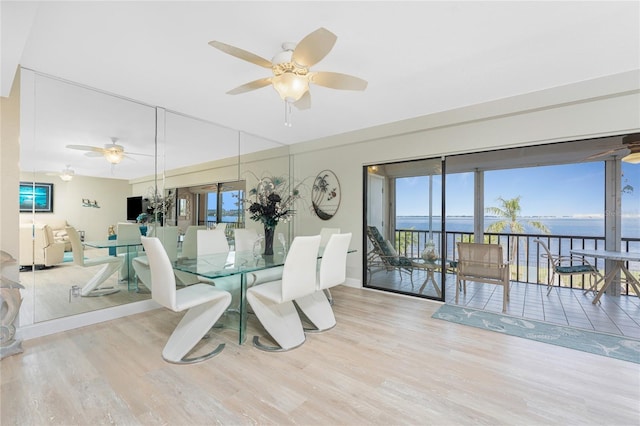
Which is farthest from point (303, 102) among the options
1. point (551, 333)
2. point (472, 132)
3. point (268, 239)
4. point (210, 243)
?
→ point (551, 333)

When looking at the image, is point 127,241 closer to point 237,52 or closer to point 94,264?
point 94,264

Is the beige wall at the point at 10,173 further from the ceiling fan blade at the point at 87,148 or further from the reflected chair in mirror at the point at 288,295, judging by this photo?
the reflected chair in mirror at the point at 288,295

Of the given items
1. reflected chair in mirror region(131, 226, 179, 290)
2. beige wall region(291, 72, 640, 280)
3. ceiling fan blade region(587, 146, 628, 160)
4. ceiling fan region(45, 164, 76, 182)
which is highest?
beige wall region(291, 72, 640, 280)

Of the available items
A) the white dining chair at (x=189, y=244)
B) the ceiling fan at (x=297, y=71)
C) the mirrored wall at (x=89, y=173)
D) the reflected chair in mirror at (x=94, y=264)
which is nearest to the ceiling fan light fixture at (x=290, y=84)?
the ceiling fan at (x=297, y=71)

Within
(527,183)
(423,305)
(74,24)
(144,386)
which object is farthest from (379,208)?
(74,24)

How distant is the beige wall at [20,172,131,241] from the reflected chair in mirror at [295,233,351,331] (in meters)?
2.40

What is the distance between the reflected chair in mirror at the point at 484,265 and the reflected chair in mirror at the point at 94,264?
4.28 meters

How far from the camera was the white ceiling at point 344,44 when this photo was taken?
1823 millimetres

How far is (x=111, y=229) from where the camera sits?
3186 millimetres

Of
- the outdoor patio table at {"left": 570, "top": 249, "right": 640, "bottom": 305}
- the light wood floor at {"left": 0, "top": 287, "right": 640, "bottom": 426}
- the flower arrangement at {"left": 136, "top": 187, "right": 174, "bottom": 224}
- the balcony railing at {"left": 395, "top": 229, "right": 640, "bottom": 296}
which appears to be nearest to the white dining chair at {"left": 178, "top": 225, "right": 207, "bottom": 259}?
the flower arrangement at {"left": 136, "top": 187, "right": 174, "bottom": 224}

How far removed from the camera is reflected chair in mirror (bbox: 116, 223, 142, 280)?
127 inches

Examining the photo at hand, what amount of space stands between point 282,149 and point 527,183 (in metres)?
4.72

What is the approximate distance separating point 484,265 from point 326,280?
2166 mm

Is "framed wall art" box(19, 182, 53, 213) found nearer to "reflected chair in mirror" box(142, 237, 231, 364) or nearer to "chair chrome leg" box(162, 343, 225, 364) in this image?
"reflected chair in mirror" box(142, 237, 231, 364)
